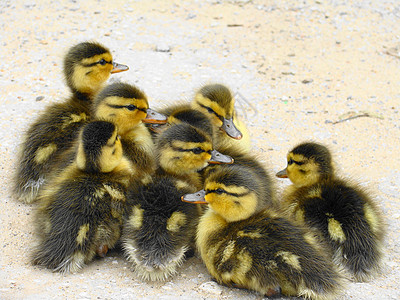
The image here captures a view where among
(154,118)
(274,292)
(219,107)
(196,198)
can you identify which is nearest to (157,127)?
(154,118)

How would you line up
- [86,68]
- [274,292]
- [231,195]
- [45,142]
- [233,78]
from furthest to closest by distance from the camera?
1. [233,78]
2. [86,68]
3. [45,142]
4. [231,195]
5. [274,292]

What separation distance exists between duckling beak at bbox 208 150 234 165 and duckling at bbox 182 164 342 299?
0.91 ft

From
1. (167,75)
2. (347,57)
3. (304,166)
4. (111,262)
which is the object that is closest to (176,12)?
(167,75)

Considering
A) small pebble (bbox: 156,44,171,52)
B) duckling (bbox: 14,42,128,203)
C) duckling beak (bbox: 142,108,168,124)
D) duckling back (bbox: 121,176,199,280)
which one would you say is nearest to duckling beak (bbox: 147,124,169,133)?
duckling beak (bbox: 142,108,168,124)

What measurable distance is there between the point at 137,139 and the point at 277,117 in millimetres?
1598

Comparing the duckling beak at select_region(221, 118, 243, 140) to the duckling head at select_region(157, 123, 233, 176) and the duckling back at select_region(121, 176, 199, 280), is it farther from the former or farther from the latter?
the duckling back at select_region(121, 176, 199, 280)

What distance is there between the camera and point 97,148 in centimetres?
294

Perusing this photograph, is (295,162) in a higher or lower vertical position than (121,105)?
lower

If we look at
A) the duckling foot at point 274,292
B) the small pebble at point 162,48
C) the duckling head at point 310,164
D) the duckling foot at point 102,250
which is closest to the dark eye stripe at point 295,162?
the duckling head at point 310,164

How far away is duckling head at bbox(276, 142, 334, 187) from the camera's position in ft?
10.9

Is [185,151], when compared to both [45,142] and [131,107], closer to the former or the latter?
[131,107]

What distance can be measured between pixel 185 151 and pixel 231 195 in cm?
51

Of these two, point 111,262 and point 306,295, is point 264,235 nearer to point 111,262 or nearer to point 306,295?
point 306,295

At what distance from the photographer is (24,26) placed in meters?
5.81
